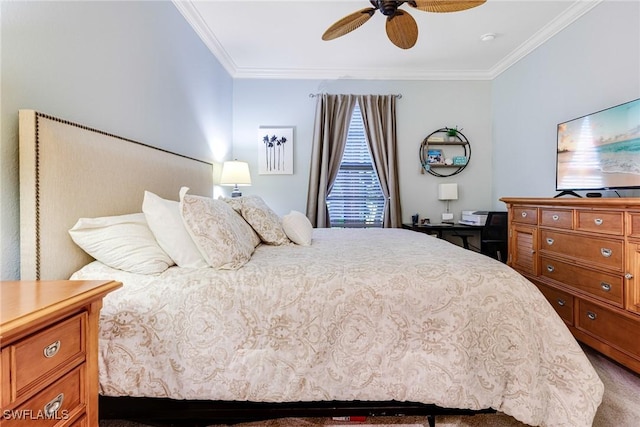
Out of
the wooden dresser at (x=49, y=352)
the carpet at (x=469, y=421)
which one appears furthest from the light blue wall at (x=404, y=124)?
the wooden dresser at (x=49, y=352)

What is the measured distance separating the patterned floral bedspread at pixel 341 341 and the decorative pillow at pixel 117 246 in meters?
0.08

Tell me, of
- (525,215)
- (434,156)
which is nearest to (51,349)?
(525,215)

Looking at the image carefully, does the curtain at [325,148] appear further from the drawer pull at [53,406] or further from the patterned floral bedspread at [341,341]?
the drawer pull at [53,406]

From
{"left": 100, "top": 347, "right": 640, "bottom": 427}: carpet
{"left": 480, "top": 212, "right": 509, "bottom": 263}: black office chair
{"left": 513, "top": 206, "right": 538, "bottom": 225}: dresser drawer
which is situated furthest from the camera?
{"left": 480, "top": 212, "right": 509, "bottom": 263}: black office chair

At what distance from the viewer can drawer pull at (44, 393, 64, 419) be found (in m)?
0.72

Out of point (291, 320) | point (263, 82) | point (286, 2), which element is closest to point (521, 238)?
point (291, 320)

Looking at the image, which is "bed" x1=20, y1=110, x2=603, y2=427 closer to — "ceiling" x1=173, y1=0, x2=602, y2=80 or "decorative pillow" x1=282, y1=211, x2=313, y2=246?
"decorative pillow" x1=282, y1=211, x2=313, y2=246

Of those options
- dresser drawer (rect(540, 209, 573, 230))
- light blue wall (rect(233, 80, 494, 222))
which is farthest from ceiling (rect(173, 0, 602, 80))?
dresser drawer (rect(540, 209, 573, 230))

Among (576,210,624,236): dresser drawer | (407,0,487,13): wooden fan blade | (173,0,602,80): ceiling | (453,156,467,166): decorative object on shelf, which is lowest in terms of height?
(576,210,624,236): dresser drawer

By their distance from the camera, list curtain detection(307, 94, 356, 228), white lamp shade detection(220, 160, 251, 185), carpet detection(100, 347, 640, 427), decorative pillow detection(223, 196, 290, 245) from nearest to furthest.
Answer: carpet detection(100, 347, 640, 427) → decorative pillow detection(223, 196, 290, 245) → white lamp shade detection(220, 160, 251, 185) → curtain detection(307, 94, 356, 228)

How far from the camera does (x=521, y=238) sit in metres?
2.54

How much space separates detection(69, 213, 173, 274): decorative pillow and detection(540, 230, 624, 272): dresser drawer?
2.47 m

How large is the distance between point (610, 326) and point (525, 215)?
0.97 metres

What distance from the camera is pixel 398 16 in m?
2.05
